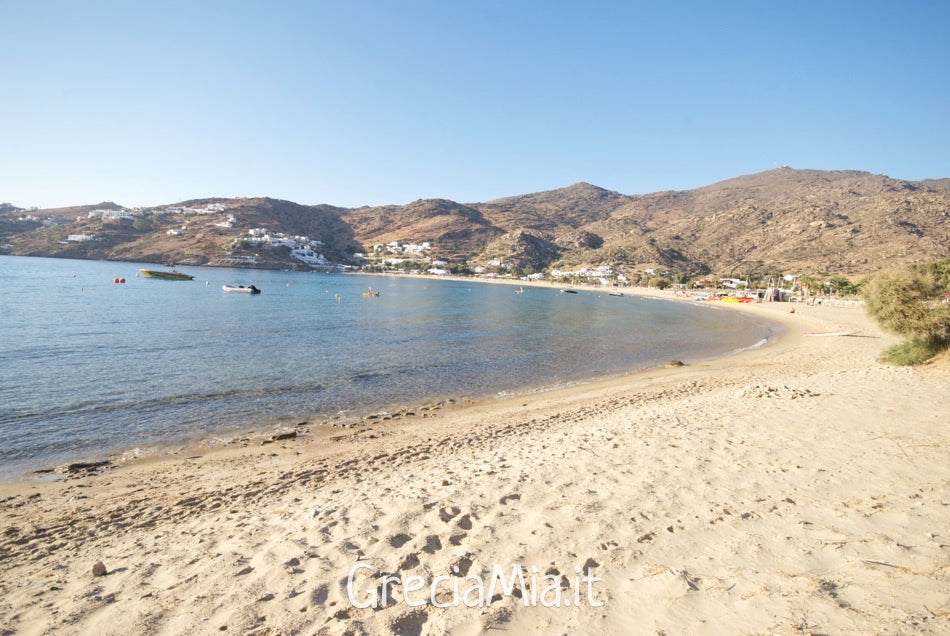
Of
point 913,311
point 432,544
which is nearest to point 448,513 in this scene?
point 432,544

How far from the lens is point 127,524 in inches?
241

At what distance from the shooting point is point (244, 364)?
1823 centimetres

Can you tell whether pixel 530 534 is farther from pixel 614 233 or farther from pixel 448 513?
pixel 614 233

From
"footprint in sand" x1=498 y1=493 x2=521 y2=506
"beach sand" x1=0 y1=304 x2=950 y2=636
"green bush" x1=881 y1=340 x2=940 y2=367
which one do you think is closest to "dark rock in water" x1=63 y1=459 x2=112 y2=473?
"beach sand" x1=0 y1=304 x2=950 y2=636

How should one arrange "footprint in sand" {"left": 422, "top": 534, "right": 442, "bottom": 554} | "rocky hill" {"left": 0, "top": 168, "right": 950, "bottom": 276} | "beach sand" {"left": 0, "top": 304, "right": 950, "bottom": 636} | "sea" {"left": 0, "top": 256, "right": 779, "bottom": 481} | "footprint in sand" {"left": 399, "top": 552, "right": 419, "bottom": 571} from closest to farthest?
"beach sand" {"left": 0, "top": 304, "right": 950, "bottom": 636}
"footprint in sand" {"left": 399, "top": 552, "right": 419, "bottom": 571}
"footprint in sand" {"left": 422, "top": 534, "right": 442, "bottom": 554}
"sea" {"left": 0, "top": 256, "right": 779, "bottom": 481}
"rocky hill" {"left": 0, "top": 168, "right": 950, "bottom": 276}

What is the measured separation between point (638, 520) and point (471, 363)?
15.6m

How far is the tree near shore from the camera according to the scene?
1455cm

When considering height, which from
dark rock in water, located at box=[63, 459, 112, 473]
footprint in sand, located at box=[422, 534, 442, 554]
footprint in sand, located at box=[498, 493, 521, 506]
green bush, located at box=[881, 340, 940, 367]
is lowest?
dark rock in water, located at box=[63, 459, 112, 473]

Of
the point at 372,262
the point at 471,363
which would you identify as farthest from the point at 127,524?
the point at 372,262

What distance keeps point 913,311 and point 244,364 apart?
2411 centimetres

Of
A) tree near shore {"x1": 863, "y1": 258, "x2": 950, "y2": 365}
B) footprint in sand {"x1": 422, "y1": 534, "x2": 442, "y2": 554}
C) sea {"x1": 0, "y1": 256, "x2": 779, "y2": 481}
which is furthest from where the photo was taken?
tree near shore {"x1": 863, "y1": 258, "x2": 950, "y2": 365}

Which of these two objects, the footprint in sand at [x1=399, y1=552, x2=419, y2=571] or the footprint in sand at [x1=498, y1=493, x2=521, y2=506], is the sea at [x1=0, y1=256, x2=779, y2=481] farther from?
the footprint in sand at [x1=399, y1=552, x2=419, y2=571]

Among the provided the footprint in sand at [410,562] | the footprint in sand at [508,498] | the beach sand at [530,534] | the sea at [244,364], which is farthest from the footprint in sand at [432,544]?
the sea at [244,364]

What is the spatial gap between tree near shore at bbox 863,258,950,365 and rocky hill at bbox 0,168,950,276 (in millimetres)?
70104
